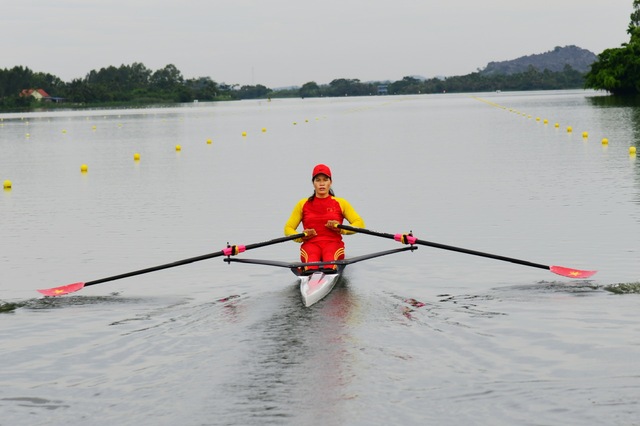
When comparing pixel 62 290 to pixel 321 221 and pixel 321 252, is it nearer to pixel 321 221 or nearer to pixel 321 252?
pixel 321 252

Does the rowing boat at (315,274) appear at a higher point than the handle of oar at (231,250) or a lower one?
lower

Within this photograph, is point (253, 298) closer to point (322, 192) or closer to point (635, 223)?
point (322, 192)

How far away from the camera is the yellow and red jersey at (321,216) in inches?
649

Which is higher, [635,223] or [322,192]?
[322,192]

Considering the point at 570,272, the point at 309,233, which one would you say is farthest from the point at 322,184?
the point at 570,272

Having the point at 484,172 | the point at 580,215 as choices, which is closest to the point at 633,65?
the point at 484,172

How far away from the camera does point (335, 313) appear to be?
1362 cm

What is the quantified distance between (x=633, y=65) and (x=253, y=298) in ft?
341

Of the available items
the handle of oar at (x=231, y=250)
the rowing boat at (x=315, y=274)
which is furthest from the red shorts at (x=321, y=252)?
the handle of oar at (x=231, y=250)

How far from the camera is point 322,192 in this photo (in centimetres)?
1658

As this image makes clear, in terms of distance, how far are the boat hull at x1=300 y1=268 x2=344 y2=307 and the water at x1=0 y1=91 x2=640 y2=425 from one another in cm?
16

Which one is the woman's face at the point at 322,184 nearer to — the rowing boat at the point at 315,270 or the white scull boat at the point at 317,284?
the rowing boat at the point at 315,270

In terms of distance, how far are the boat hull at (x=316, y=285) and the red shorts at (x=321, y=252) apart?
610 millimetres

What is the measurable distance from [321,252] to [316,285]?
1678 millimetres
